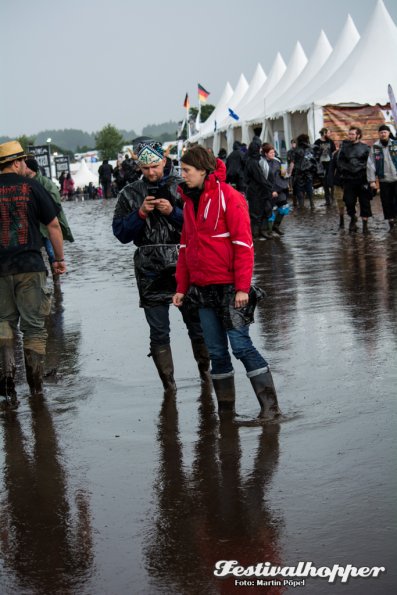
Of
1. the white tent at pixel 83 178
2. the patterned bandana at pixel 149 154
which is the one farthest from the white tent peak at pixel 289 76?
the white tent at pixel 83 178

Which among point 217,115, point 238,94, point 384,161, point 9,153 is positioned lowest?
point 384,161

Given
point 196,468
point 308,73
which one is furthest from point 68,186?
point 196,468

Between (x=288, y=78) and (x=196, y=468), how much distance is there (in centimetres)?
3787

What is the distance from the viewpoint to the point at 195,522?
15.4 feet

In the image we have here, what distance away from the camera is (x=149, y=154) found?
7.16m

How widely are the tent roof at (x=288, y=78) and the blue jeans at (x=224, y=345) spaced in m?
32.4

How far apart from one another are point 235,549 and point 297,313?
628 centimetres

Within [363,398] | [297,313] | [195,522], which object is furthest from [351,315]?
[195,522]

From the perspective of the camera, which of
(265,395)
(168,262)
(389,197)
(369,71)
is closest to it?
(265,395)

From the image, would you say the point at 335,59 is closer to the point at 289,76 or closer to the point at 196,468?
the point at 289,76

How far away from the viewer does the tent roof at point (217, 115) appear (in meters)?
51.1

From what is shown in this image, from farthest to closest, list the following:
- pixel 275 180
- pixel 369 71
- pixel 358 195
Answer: pixel 369 71 → pixel 275 180 → pixel 358 195

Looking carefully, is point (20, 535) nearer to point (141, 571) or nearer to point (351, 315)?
point (141, 571)

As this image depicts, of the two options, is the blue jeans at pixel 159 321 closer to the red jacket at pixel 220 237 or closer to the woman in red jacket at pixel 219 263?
the woman in red jacket at pixel 219 263
